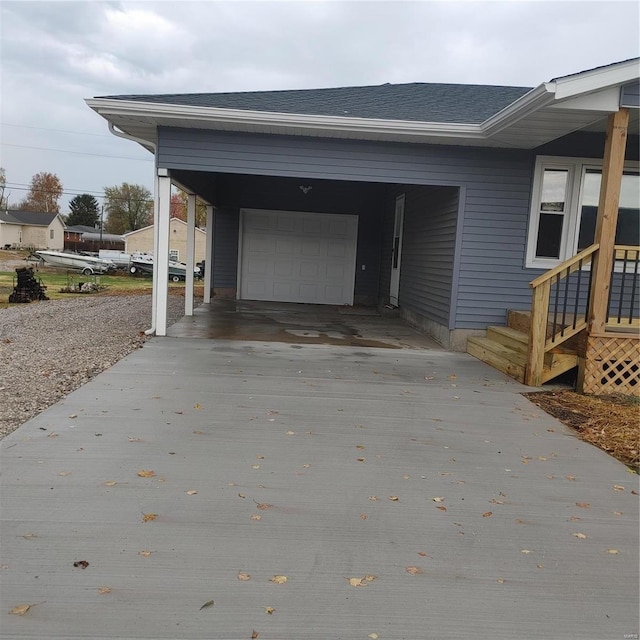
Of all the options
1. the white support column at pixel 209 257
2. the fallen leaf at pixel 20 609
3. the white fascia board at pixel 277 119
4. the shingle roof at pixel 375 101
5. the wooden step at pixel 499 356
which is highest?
the shingle roof at pixel 375 101

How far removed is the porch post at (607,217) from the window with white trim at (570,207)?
2.28m

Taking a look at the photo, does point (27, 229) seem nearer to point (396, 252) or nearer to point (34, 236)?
point (34, 236)

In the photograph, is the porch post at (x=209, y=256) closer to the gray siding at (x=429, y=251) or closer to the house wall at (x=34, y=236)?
the gray siding at (x=429, y=251)

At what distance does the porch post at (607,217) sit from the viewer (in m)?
5.81

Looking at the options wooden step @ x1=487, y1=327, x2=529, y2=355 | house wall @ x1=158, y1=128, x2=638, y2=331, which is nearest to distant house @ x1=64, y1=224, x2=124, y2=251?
Answer: house wall @ x1=158, y1=128, x2=638, y2=331

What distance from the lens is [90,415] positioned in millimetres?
4484

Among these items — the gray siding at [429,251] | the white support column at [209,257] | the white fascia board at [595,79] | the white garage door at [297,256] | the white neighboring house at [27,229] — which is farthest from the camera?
the white neighboring house at [27,229]

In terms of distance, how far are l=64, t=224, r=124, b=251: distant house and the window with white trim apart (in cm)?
5543

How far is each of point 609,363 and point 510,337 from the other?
143cm

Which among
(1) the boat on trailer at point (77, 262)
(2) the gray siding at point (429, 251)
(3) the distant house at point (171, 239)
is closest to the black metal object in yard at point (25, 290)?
(2) the gray siding at point (429, 251)

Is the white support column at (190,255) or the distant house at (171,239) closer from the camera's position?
the white support column at (190,255)

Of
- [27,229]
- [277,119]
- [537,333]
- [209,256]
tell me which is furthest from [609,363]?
[27,229]

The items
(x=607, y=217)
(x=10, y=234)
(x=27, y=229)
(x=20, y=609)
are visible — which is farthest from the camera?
(x=27, y=229)

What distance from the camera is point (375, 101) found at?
9438 mm
